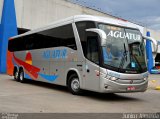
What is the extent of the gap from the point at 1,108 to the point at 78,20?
5812 mm

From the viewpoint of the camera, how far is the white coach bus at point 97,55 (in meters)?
11.6

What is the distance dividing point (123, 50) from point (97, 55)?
113 centimetres

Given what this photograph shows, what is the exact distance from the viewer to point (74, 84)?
13.4m

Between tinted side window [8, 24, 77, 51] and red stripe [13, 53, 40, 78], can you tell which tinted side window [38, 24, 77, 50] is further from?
red stripe [13, 53, 40, 78]

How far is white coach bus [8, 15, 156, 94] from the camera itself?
455 inches

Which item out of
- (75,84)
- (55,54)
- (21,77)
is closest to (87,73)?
(75,84)

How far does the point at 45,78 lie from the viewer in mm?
16297

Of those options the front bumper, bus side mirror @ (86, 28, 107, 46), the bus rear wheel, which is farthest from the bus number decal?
the bus rear wheel

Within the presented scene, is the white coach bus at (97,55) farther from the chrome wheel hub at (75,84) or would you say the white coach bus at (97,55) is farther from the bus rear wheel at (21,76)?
the bus rear wheel at (21,76)

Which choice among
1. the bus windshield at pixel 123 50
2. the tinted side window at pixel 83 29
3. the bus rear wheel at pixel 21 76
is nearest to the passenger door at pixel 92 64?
the tinted side window at pixel 83 29

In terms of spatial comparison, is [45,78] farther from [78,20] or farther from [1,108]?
[1,108]

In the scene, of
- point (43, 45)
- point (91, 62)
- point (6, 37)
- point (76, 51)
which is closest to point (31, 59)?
point (43, 45)

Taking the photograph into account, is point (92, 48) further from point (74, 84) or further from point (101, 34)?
point (74, 84)

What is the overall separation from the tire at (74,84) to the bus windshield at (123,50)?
2201 millimetres
